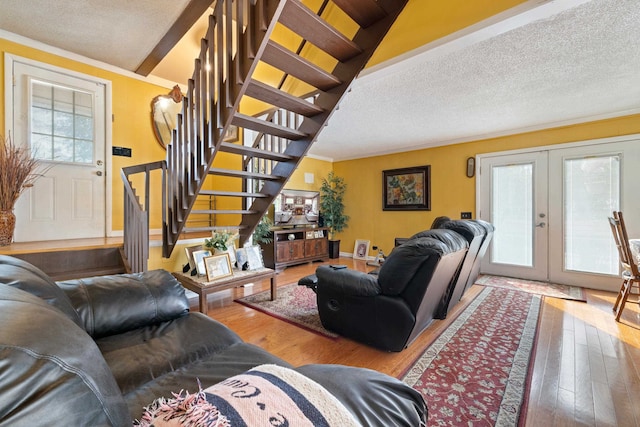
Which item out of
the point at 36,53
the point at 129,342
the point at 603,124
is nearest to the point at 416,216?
the point at 603,124

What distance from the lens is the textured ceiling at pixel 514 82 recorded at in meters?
1.88

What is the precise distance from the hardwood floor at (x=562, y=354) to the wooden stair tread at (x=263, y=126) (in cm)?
177

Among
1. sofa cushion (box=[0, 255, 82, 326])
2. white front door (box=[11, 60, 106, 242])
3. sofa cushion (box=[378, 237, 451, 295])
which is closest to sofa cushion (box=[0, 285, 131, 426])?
sofa cushion (box=[0, 255, 82, 326])

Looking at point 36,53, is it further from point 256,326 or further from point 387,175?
point 387,175

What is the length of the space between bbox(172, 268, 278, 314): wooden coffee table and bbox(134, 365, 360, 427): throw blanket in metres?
2.06

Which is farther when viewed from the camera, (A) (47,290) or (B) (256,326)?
(B) (256,326)

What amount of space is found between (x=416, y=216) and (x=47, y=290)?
5046 millimetres

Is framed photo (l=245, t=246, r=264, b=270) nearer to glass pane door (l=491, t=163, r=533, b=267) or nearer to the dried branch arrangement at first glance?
the dried branch arrangement

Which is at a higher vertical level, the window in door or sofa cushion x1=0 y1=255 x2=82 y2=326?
the window in door

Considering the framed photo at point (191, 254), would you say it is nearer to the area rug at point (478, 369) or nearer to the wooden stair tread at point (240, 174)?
the wooden stair tread at point (240, 174)

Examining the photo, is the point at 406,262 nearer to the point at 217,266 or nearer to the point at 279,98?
the point at 279,98

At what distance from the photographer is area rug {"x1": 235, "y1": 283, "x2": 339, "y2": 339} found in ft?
8.09

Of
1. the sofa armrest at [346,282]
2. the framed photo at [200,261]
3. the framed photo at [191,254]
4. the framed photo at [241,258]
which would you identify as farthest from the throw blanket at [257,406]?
the framed photo at [241,258]

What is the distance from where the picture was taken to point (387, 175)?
18.0ft
